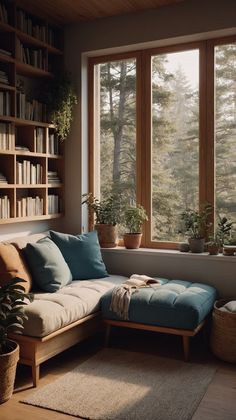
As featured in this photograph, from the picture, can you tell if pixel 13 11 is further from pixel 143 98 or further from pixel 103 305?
pixel 103 305

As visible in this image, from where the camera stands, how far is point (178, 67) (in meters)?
4.45

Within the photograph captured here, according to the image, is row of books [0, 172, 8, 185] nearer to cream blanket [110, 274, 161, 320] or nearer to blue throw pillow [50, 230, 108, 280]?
blue throw pillow [50, 230, 108, 280]

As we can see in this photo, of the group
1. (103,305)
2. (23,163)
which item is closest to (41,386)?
(103,305)

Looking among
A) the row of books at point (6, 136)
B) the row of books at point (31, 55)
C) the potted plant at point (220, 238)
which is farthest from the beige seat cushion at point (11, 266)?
the row of books at point (31, 55)

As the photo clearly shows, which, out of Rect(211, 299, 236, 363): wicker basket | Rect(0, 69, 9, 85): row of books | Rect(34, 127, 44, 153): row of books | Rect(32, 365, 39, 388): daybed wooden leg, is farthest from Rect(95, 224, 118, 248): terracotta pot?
Rect(32, 365, 39, 388): daybed wooden leg

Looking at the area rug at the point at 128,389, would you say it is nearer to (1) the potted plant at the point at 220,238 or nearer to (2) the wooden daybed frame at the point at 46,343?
(2) the wooden daybed frame at the point at 46,343

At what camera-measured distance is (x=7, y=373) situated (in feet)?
9.37

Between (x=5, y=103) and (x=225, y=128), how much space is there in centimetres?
202

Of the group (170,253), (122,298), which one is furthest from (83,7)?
(122,298)

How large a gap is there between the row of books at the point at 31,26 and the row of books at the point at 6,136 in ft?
3.14

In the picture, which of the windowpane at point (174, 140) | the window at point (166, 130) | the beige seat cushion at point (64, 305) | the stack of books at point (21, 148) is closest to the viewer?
the beige seat cushion at point (64, 305)

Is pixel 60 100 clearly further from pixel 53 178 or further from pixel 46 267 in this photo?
pixel 46 267

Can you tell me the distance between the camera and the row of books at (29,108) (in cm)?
419

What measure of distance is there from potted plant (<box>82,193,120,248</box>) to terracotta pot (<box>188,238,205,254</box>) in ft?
2.71
